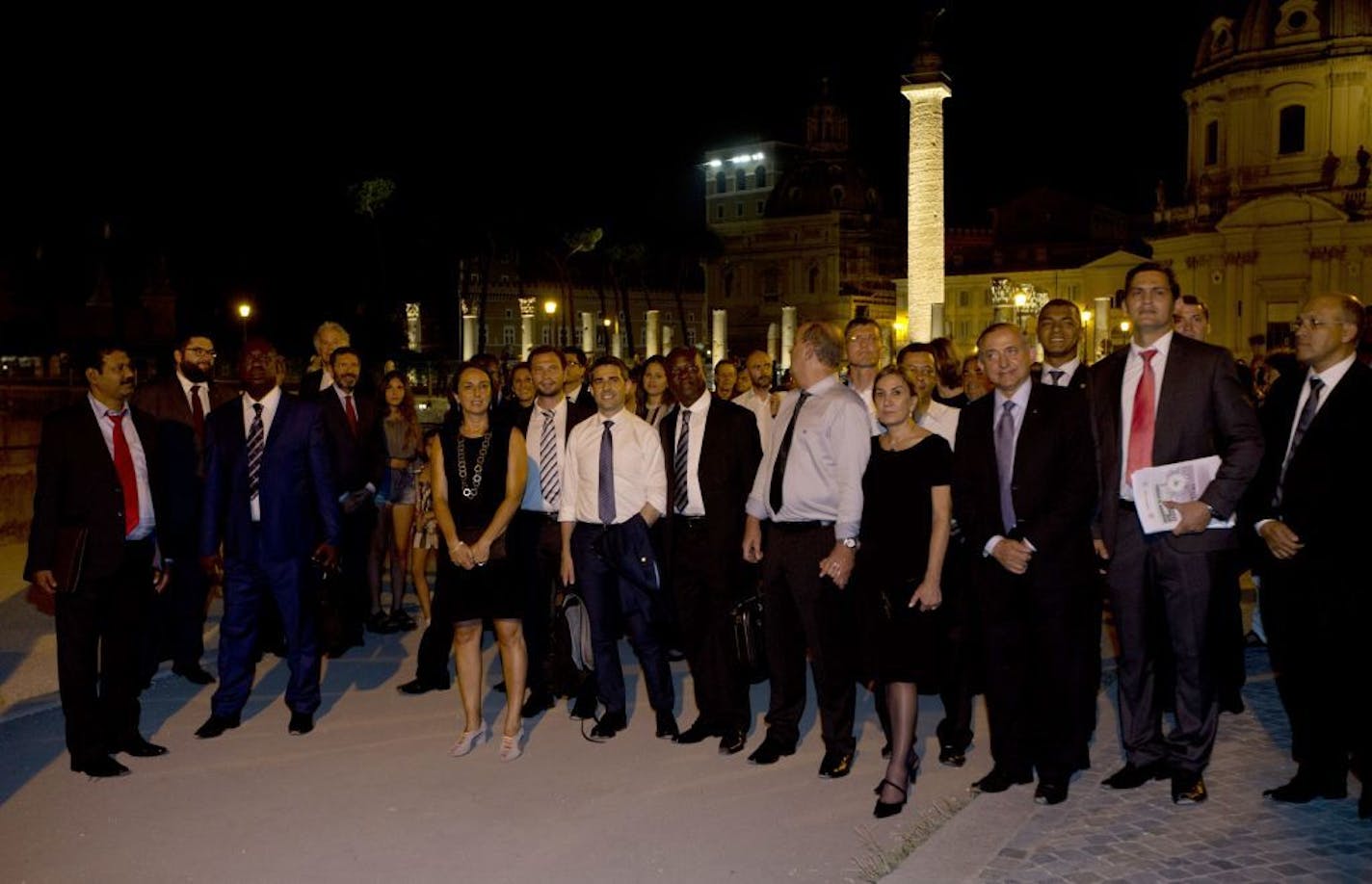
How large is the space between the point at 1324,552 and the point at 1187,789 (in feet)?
4.13

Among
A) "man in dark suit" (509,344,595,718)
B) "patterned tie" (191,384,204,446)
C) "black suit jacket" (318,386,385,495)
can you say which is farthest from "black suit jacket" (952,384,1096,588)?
"patterned tie" (191,384,204,446)

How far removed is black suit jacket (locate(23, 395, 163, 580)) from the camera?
5.98 metres

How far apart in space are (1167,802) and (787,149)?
108425 mm

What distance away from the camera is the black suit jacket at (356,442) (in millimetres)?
8508

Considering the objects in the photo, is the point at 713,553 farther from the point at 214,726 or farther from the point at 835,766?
the point at 214,726

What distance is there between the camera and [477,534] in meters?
6.24

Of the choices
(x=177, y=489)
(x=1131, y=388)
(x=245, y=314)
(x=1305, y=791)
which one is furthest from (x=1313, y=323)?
(x=245, y=314)

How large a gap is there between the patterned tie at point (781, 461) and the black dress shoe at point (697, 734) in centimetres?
138

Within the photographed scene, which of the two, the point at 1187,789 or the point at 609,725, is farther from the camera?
the point at 609,725

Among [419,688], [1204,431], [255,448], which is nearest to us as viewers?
[1204,431]

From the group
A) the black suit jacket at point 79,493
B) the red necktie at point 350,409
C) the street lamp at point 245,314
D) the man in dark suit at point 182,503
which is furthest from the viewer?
the street lamp at point 245,314

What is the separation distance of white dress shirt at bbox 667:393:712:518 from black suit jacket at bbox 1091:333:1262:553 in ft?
6.94

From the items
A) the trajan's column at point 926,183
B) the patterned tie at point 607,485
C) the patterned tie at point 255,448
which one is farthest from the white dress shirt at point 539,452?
the trajan's column at point 926,183

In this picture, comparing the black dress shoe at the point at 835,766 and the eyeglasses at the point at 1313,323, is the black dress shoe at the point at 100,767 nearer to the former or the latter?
the black dress shoe at the point at 835,766
